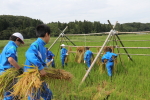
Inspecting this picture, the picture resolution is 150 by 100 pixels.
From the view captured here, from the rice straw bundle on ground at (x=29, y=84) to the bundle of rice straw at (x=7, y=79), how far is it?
1.23 ft

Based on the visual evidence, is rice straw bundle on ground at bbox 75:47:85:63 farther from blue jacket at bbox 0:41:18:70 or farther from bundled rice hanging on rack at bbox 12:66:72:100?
bundled rice hanging on rack at bbox 12:66:72:100

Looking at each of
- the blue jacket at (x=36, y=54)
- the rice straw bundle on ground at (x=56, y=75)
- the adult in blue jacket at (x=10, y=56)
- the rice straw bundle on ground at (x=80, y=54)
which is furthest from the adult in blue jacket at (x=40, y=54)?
the rice straw bundle on ground at (x=80, y=54)

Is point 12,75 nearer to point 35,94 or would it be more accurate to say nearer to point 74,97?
point 35,94

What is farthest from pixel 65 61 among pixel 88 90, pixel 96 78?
pixel 88 90

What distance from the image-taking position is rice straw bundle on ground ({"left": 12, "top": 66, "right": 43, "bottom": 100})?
2.08m

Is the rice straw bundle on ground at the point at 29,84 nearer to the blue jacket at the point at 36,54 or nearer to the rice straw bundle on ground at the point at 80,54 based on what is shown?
the blue jacket at the point at 36,54

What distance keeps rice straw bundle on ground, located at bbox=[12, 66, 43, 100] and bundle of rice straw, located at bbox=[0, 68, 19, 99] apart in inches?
14.8

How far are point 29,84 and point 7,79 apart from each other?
23.3 inches

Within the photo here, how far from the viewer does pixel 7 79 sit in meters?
2.46

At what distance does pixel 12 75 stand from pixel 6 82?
0.50 feet

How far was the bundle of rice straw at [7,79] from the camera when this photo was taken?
8.11 feet

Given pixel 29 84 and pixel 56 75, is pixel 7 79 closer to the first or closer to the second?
Answer: pixel 29 84

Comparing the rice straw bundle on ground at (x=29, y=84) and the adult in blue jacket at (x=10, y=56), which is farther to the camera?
the adult in blue jacket at (x=10, y=56)

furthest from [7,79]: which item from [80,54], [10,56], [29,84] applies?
[80,54]
